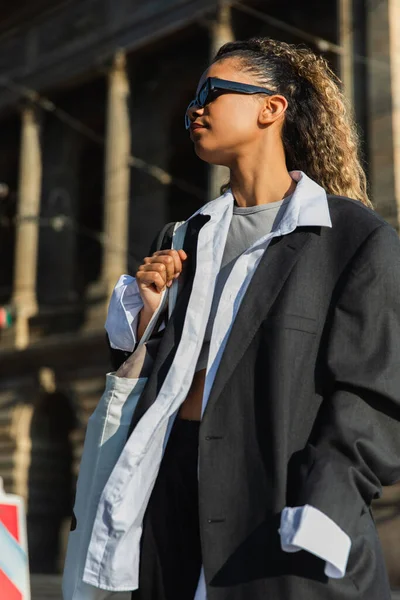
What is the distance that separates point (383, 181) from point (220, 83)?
466 inches

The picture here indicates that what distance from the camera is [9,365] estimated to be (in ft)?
63.0

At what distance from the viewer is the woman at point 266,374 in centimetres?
175

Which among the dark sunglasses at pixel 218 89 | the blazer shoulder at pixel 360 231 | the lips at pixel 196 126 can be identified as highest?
the dark sunglasses at pixel 218 89

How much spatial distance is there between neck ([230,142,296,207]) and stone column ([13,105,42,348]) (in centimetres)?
1705

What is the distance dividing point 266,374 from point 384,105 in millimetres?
12612

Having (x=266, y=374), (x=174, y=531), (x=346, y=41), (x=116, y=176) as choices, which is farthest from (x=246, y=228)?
(x=116, y=176)

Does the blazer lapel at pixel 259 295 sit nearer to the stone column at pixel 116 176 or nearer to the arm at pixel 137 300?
the arm at pixel 137 300

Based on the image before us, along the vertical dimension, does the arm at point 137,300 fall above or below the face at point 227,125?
below

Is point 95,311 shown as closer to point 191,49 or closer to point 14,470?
point 14,470

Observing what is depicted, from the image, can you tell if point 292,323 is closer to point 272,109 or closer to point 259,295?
point 259,295

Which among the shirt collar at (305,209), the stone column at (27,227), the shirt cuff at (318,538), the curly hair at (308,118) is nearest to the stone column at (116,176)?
the stone column at (27,227)

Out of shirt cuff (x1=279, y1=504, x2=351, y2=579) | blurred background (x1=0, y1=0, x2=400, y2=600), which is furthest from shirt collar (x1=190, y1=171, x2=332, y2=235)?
blurred background (x1=0, y1=0, x2=400, y2=600)

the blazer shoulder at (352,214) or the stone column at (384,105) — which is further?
the stone column at (384,105)

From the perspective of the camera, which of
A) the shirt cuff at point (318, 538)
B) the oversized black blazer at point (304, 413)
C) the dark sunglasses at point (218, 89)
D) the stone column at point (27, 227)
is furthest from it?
the stone column at point (27, 227)
